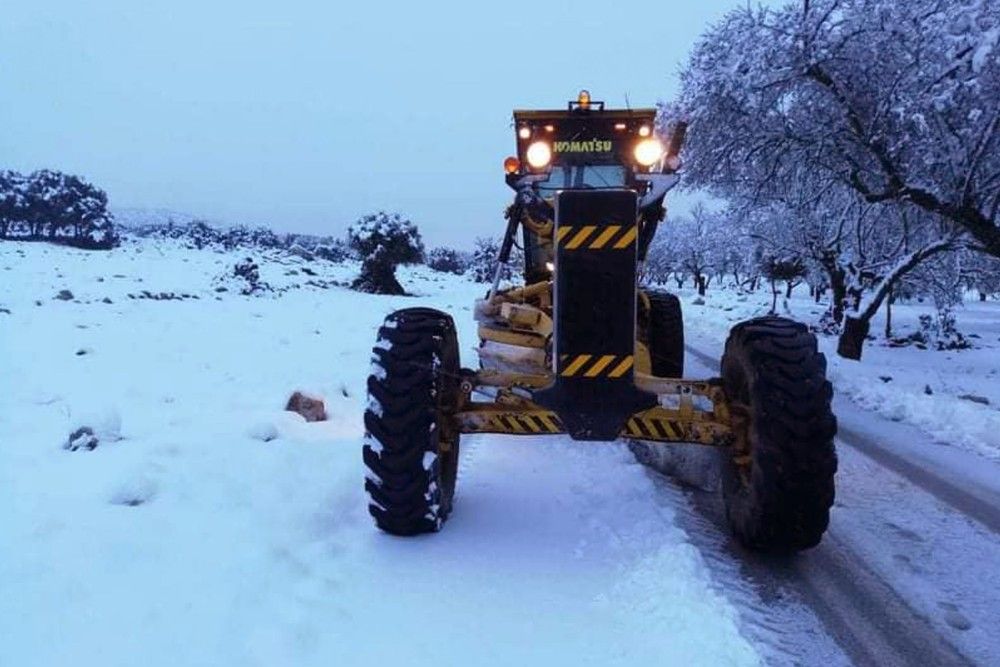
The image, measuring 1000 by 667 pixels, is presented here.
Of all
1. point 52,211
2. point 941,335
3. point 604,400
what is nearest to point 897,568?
point 604,400

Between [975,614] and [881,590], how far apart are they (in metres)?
0.40

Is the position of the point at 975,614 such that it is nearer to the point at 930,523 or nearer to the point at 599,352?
the point at 930,523

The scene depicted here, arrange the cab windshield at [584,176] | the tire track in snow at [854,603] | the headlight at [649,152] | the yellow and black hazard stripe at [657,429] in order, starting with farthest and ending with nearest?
the cab windshield at [584,176] → the headlight at [649,152] → the yellow and black hazard stripe at [657,429] → the tire track in snow at [854,603]

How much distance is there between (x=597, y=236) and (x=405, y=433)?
57.4 inches

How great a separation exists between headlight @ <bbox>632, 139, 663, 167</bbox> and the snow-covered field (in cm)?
241

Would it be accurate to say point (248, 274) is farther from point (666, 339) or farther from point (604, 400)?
point (604, 400)

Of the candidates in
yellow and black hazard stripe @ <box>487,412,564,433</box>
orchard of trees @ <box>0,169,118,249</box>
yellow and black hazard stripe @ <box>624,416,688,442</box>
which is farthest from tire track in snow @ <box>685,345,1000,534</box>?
orchard of trees @ <box>0,169,118,249</box>

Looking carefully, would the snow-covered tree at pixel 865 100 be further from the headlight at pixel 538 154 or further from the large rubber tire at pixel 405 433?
the large rubber tire at pixel 405 433

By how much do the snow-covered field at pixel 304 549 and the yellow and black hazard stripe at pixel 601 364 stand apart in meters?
0.98

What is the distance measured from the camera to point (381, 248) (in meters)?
33.4

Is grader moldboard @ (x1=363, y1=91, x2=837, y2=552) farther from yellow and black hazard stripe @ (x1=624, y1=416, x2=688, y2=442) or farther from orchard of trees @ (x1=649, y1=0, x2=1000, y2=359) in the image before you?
orchard of trees @ (x1=649, y1=0, x2=1000, y2=359)

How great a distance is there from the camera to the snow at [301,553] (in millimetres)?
3045

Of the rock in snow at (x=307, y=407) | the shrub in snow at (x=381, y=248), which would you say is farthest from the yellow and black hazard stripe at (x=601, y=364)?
the shrub in snow at (x=381, y=248)

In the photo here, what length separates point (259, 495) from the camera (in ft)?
15.2
